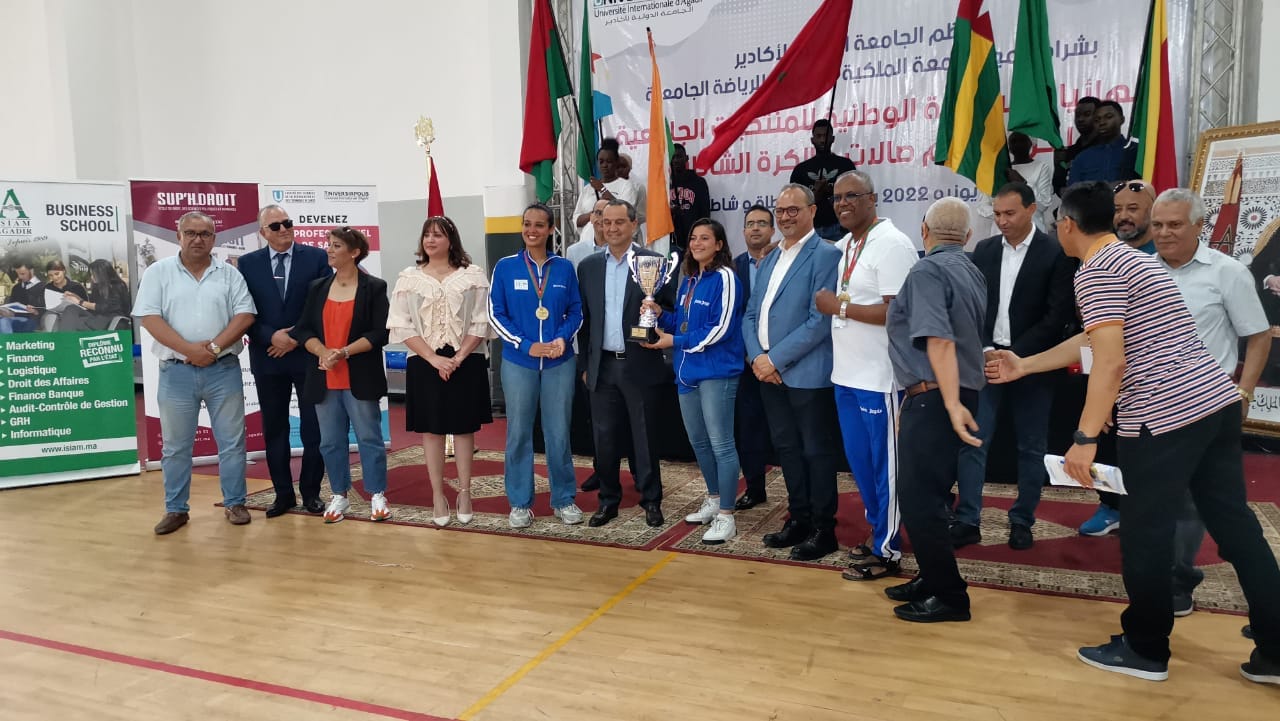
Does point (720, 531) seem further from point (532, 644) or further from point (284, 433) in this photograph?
point (284, 433)

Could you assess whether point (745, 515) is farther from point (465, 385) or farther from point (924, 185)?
point (924, 185)

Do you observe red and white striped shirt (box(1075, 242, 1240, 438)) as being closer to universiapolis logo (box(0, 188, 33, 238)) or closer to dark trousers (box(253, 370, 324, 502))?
dark trousers (box(253, 370, 324, 502))

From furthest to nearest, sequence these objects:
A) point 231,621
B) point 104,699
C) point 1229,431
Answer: point 231,621, point 104,699, point 1229,431

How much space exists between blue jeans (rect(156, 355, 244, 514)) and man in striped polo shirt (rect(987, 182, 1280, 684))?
408 centimetres

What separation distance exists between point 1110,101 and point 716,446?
3806 millimetres

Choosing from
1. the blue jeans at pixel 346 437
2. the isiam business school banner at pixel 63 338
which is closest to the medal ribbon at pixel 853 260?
the blue jeans at pixel 346 437

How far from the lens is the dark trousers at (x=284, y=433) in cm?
477

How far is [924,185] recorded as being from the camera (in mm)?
6418

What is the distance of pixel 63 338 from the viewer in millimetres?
5664

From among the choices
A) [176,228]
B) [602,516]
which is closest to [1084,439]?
[602,516]

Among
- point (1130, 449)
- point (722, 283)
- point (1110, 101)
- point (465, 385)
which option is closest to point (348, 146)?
point (465, 385)

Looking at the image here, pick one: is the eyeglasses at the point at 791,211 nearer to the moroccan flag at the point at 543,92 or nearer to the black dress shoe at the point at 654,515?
the black dress shoe at the point at 654,515

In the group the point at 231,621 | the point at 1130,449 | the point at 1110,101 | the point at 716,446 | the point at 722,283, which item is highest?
the point at 1110,101

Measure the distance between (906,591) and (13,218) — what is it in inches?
236
